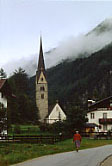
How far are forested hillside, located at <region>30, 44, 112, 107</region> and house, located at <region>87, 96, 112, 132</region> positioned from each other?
48847 mm

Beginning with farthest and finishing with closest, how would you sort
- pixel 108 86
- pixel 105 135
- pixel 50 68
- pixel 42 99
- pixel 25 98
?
1. pixel 50 68
2. pixel 108 86
3. pixel 42 99
4. pixel 25 98
5. pixel 105 135

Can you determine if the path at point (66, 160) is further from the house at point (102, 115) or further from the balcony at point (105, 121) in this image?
the house at point (102, 115)

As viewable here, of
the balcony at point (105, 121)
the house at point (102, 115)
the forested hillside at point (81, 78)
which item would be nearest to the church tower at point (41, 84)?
the forested hillside at point (81, 78)

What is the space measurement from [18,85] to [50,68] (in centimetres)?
6374

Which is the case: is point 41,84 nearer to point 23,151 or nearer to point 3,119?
point 3,119

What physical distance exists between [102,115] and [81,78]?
85861 mm

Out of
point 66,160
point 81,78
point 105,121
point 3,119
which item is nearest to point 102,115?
point 105,121

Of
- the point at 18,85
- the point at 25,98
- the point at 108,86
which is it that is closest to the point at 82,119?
the point at 25,98

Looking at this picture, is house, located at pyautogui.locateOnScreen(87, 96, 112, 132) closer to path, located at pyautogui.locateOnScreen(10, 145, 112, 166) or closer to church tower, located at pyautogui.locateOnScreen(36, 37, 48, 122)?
path, located at pyautogui.locateOnScreen(10, 145, 112, 166)

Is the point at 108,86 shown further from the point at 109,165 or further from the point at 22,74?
the point at 109,165

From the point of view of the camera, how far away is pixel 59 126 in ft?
173

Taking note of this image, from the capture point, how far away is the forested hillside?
429ft

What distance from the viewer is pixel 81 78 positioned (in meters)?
152

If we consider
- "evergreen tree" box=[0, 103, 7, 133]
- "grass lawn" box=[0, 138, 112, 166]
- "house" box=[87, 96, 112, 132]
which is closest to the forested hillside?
"house" box=[87, 96, 112, 132]
